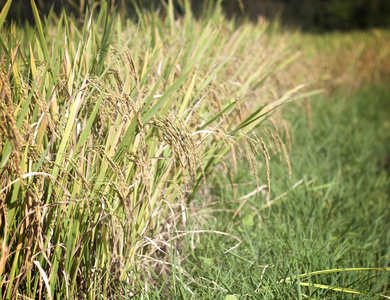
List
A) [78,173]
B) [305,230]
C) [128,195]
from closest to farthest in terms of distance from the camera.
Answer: [78,173] < [128,195] < [305,230]

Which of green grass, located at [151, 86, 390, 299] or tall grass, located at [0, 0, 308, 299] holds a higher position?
tall grass, located at [0, 0, 308, 299]

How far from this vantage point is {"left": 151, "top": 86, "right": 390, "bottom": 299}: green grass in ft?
3.91

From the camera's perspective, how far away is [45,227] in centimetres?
105

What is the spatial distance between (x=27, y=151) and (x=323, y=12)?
44.9 ft

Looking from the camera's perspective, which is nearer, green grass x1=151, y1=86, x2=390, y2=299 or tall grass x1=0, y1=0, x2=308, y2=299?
tall grass x1=0, y1=0, x2=308, y2=299

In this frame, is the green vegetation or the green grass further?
the green grass

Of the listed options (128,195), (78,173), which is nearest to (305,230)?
(128,195)

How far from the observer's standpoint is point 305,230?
5.38 ft

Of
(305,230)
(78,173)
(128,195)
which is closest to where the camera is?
(78,173)

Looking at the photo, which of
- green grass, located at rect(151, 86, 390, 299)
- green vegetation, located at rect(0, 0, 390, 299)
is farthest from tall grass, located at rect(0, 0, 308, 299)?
green grass, located at rect(151, 86, 390, 299)

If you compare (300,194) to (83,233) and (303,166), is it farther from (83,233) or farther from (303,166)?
(83,233)

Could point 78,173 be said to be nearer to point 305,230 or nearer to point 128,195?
point 128,195

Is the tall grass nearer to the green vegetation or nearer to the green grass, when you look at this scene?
the green vegetation

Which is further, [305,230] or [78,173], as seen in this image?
[305,230]
